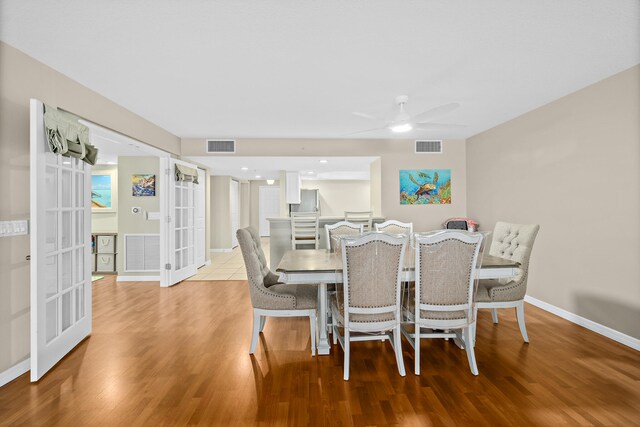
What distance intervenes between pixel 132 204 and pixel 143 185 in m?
0.36

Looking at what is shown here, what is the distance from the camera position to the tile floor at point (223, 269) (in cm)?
544

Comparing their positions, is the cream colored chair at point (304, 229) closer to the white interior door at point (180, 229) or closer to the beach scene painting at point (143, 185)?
the white interior door at point (180, 229)

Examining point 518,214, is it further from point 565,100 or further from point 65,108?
point 65,108

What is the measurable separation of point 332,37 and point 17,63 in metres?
2.31

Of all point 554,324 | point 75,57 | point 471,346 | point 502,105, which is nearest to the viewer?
point 471,346

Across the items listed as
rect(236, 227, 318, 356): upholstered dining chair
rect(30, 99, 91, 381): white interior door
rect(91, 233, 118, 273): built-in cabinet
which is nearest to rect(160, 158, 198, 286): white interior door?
rect(91, 233, 118, 273): built-in cabinet

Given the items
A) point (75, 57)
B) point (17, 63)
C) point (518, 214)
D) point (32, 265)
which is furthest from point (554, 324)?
point (17, 63)

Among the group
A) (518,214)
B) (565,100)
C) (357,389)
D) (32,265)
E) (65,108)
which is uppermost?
(565,100)

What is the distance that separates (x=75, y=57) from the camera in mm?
2469

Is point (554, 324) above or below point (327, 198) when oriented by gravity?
below

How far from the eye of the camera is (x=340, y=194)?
9945 mm

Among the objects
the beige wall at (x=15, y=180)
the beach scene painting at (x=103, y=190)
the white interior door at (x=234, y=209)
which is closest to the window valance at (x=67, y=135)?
the beige wall at (x=15, y=180)

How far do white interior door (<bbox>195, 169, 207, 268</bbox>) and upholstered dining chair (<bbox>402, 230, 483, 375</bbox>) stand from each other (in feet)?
15.7

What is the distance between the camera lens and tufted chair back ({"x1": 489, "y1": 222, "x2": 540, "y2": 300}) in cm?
270
